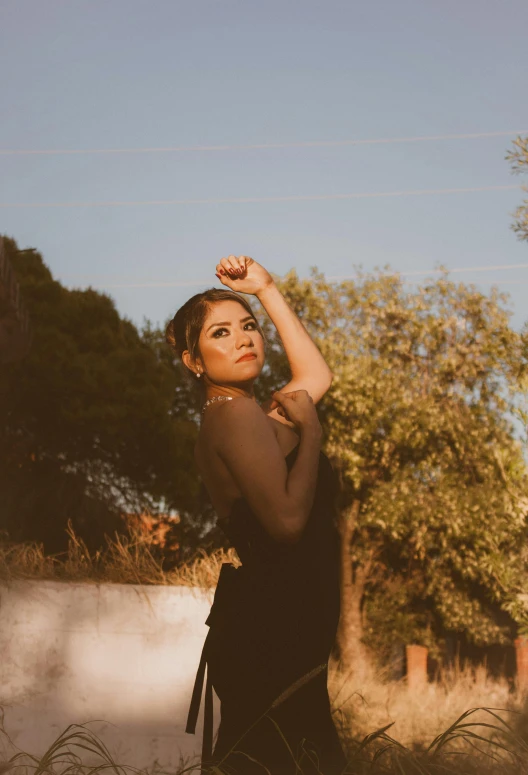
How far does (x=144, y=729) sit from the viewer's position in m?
6.27

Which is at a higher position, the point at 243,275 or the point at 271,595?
the point at 243,275

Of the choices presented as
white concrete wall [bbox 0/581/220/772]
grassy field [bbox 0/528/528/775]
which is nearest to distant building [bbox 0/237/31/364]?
grassy field [bbox 0/528/528/775]

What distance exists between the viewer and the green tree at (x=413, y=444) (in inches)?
A: 611

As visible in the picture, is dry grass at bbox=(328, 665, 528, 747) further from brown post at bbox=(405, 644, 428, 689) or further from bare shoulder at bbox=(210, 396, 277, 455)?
bare shoulder at bbox=(210, 396, 277, 455)

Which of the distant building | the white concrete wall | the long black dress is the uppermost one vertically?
the distant building

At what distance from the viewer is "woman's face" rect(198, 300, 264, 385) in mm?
2078

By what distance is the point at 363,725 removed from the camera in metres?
8.57

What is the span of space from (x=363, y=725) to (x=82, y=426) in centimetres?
912

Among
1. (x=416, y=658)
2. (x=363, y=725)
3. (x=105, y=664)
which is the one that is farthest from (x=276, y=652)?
(x=416, y=658)

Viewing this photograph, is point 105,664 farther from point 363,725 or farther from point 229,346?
point 229,346

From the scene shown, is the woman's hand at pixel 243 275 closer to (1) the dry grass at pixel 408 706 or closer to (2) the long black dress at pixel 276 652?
(2) the long black dress at pixel 276 652

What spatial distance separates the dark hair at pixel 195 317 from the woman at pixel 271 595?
227mm

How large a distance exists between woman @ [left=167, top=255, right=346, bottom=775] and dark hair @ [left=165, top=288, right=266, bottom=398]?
23cm

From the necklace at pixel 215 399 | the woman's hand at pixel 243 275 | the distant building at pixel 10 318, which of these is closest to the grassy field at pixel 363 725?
the necklace at pixel 215 399
